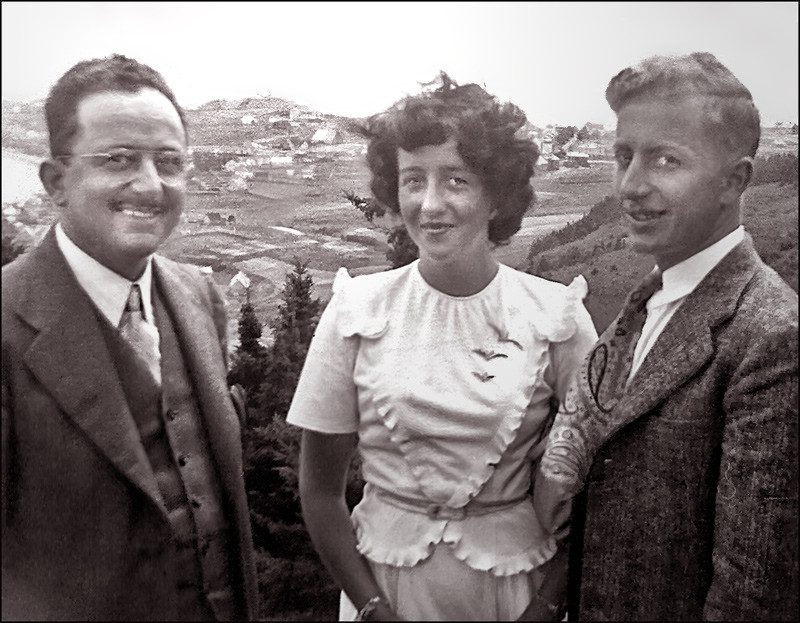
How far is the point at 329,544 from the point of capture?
2.37 meters

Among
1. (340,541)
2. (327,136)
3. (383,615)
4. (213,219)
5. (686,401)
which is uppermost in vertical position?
(327,136)

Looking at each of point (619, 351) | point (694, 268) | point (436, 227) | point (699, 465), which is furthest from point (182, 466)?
point (694, 268)

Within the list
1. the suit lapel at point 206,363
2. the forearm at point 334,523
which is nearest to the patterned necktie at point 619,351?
the forearm at point 334,523

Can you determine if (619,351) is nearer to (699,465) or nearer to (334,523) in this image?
(699,465)

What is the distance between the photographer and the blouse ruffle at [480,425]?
7.38ft

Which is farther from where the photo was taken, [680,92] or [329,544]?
[329,544]

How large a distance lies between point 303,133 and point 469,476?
99 cm

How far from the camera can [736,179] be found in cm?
219

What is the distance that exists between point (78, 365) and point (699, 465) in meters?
1.50

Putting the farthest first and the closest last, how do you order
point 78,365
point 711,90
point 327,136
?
point 327,136, point 711,90, point 78,365

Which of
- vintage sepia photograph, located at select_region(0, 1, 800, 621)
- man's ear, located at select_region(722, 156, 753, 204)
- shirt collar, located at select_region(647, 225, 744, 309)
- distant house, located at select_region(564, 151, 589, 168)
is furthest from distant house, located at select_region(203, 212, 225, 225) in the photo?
man's ear, located at select_region(722, 156, 753, 204)

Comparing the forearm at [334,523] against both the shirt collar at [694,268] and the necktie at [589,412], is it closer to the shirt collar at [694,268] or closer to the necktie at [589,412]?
the necktie at [589,412]

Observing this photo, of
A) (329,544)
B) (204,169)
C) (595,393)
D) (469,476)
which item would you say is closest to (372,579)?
(329,544)

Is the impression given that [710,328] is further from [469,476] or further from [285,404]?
[285,404]
